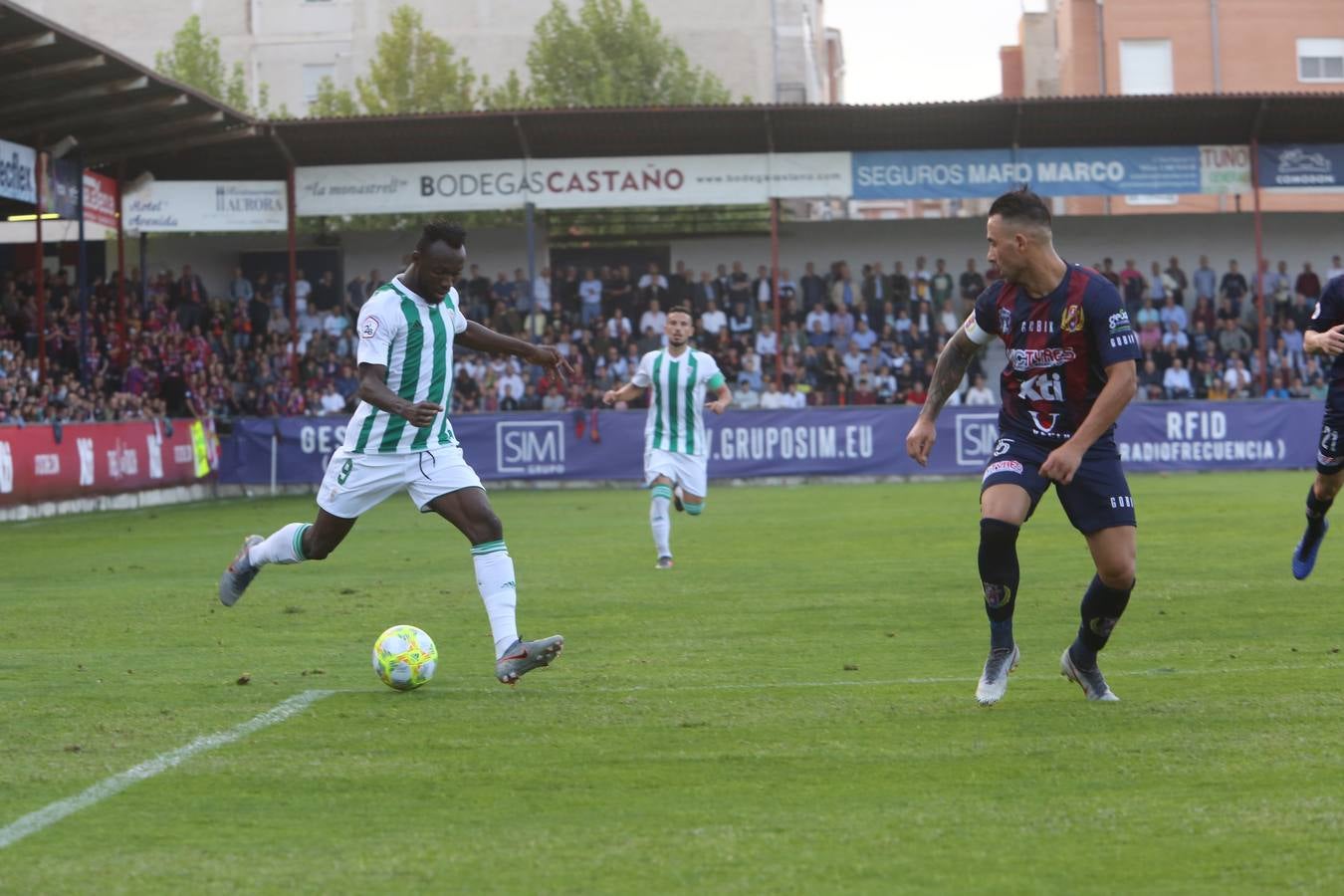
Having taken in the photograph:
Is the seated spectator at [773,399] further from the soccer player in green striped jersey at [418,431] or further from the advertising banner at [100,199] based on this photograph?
the soccer player in green striped jersey at [418,431]

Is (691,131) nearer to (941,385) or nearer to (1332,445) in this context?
(1332,445)

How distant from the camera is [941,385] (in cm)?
763

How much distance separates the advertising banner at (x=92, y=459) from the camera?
22.7 meters

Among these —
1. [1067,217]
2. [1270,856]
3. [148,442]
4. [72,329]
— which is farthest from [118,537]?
[1067,217]

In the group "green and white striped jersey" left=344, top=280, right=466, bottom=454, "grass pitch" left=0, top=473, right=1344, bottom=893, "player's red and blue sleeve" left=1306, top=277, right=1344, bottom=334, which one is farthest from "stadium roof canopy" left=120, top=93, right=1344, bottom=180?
"green and white striped jersey" left=344, top=280, right=466, bottom=454

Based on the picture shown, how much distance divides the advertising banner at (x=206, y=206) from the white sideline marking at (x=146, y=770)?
26.8 metres

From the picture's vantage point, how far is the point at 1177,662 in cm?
854

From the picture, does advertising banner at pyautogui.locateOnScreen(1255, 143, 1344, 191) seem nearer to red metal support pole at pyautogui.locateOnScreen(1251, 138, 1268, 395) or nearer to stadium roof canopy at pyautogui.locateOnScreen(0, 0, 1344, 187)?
red metal support pole at pyautogui.locateOnScreen(1251, 138, 1268, 395)

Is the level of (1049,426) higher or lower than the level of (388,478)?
higher

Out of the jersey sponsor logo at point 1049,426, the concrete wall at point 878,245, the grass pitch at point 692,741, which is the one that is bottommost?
the grass pitch at point 692,741

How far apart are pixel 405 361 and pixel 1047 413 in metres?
3.11

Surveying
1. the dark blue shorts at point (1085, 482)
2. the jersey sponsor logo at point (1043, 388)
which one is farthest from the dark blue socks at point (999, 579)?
the jersey sponsor logo at point (1043, 388)

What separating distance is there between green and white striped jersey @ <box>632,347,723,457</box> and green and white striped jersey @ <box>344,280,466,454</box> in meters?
7.33

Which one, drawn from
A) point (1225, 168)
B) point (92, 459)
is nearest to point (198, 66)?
point (92, 459)
